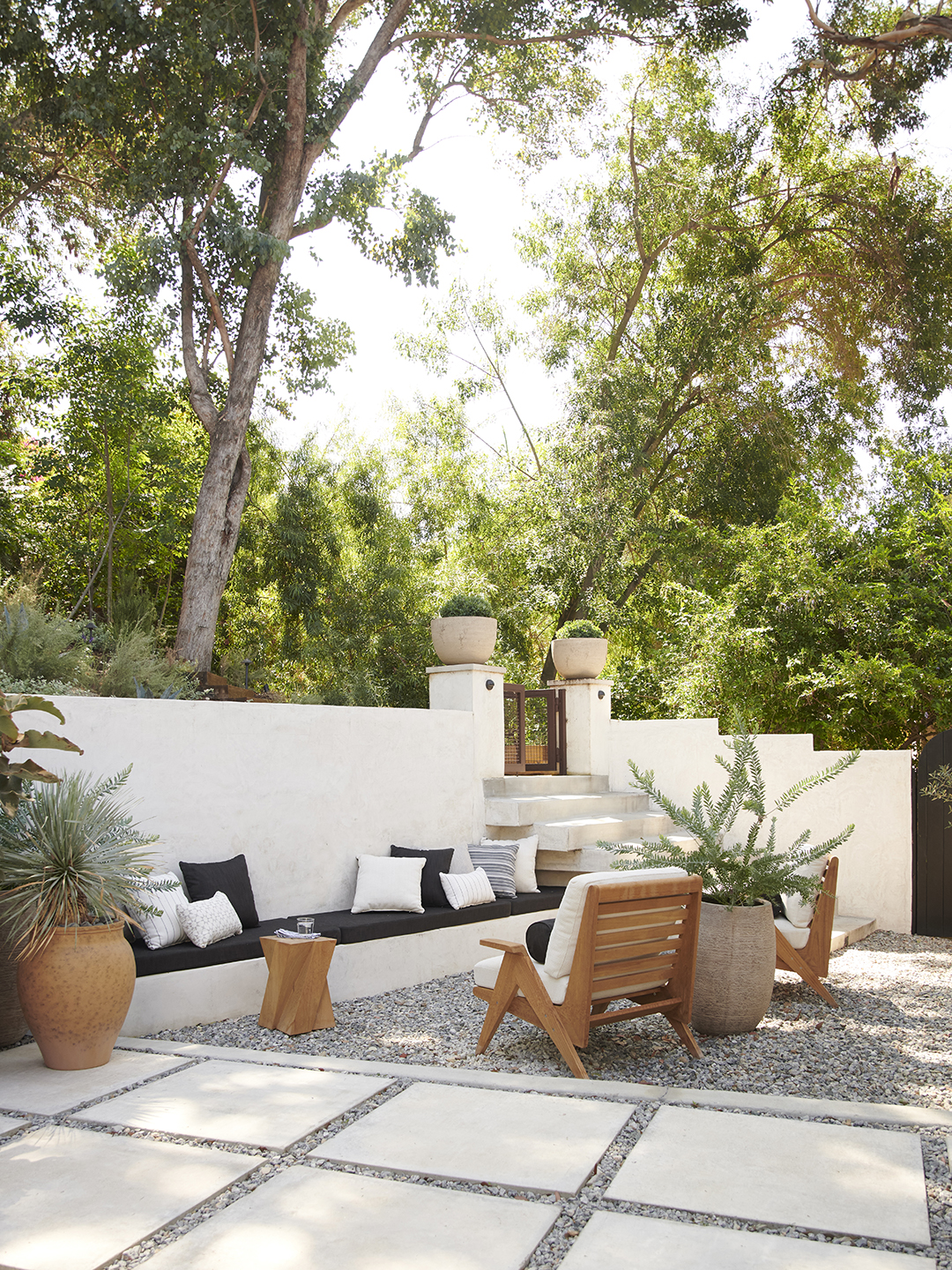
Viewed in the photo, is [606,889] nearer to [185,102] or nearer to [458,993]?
[458,993]

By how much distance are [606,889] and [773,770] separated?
4983mm

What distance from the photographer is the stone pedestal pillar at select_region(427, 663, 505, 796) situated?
805 cm

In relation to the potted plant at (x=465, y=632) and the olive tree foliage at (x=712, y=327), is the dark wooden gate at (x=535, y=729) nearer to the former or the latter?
the potted plant at (x=465, y=632)

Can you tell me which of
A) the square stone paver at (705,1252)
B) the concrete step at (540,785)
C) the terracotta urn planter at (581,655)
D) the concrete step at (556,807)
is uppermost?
the terracotta urn planter at (581,655)

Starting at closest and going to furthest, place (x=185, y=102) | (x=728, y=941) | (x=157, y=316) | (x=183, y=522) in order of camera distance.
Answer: (x=728, y=941) < (x=185, y=102) < (x=157, y=316) < (x=183, y=522)

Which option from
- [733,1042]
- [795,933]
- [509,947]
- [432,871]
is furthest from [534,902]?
[509,947]

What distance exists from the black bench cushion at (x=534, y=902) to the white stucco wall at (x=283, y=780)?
866 millimetres

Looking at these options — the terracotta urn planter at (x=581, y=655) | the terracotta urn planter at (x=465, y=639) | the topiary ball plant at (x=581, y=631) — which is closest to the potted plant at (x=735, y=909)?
the terracotta urn planter at (x=465, y=639)

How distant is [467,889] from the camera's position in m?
6.56

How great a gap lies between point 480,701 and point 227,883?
3.10 metres

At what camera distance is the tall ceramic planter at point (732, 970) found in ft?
15.0

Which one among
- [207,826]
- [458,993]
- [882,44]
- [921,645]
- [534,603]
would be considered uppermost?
[882,44]

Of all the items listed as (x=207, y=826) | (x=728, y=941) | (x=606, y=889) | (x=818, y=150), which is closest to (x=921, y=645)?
(x=728, y=941)

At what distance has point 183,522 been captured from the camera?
13.5 meters
